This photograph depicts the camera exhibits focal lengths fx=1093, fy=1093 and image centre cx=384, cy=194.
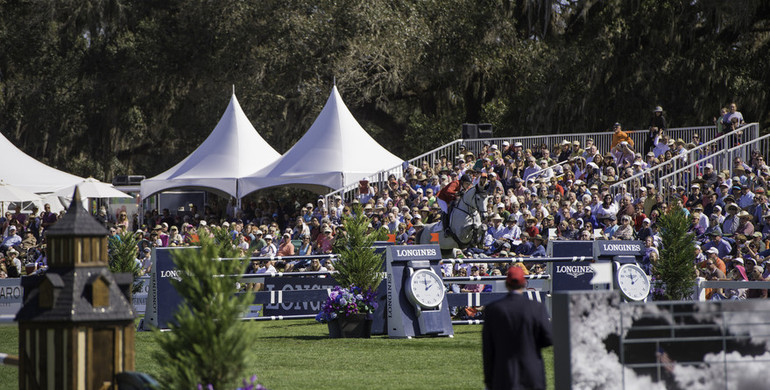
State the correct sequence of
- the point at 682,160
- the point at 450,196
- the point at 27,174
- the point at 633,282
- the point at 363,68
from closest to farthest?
1. the point at 633,282
2. the point at 450,196
3. the point at 682,160
4. the point at 27,174
5. the point at 363,68

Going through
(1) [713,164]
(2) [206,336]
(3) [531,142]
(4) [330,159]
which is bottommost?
(2) [206,336]

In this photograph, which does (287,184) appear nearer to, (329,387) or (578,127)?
(578,127)

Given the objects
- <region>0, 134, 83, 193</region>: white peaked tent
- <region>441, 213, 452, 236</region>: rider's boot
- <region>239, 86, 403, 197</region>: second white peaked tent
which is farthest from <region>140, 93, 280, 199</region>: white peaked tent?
<region>441, 213, 452, 236</region>: rider's boot

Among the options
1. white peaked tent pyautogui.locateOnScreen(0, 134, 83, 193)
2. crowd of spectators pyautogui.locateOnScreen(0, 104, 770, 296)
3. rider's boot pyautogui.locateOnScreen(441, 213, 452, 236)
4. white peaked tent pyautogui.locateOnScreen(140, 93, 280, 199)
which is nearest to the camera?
crowd of spectators pyautogui.locateOnScreen(0, 104, 770, 296)

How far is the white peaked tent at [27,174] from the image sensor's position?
113ft

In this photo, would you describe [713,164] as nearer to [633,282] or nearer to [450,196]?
[450,196]

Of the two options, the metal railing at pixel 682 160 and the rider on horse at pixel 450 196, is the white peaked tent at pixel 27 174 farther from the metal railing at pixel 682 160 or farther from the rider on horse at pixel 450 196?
the metal railing at pixel 682 160

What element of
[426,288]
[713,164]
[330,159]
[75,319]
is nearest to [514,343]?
[75,319]

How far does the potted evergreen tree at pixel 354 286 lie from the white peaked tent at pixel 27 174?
20.6 meters

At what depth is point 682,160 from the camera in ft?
75.2

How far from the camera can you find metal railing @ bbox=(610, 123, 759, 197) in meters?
22.3

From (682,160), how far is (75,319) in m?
18.8

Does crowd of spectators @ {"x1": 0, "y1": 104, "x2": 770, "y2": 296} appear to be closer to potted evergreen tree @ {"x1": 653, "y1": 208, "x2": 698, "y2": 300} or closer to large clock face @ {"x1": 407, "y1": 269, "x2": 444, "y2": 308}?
potted evergreen tree @ {"x1": 653, "y1": 208, "x2": 698, "y2": 300}

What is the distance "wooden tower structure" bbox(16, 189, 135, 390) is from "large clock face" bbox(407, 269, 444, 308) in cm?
852
